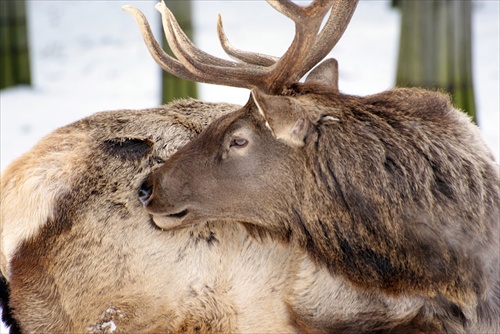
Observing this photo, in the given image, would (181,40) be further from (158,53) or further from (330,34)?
(330,34)

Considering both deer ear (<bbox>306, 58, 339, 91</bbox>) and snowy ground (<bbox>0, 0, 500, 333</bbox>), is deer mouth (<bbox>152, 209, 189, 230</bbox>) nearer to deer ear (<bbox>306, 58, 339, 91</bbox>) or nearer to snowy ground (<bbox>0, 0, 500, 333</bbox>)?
deer ear (<bbox>306, 58, 339, 91</bbox>)

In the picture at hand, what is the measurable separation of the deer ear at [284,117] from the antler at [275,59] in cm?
30

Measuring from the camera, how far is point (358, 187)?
393 cm

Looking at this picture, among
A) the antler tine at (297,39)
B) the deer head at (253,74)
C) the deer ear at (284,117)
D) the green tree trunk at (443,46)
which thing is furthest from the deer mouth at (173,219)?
the green tree trunk at (443,46)

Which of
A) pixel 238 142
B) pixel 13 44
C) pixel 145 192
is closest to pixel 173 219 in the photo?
pixel 145 192

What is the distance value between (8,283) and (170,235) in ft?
3.11

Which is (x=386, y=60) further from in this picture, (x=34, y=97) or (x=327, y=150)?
(x=327, y=150)

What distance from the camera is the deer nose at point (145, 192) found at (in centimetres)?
428

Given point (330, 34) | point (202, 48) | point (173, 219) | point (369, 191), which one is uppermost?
point (330, 34)

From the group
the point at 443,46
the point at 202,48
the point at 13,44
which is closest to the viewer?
the point at 443,46

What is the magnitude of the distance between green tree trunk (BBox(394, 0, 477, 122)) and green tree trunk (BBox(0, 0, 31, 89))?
5.66 meters

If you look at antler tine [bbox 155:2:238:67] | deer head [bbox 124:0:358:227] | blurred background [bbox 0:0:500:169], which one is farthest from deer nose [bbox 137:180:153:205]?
blurred background [bbox 0:0:500:169]

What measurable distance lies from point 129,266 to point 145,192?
407 mm

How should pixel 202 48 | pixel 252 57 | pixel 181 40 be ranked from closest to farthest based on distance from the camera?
pixel 181 40 < pixel 252 57 < pixel 202 48
